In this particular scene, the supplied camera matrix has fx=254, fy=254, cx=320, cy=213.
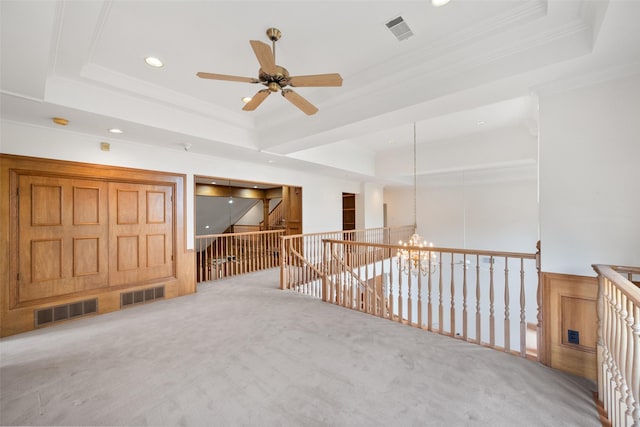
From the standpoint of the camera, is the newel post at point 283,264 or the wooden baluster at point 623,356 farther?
the newel post at point 283,264

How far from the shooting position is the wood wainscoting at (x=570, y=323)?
2.26m

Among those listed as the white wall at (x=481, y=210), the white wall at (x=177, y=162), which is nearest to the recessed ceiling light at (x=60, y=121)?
the white wall at (x=177, y=162)

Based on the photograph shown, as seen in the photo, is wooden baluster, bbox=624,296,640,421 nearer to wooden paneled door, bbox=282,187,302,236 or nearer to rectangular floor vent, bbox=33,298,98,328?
rectangular floor vent, bbox=33,298,98,328

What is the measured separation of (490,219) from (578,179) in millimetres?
6522

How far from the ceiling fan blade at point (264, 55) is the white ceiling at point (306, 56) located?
499 mm

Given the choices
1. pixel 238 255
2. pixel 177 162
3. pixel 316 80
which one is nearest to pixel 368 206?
pixel 238 255

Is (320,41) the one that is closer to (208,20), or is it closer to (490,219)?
(208,20)

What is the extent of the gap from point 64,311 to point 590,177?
6.31 m

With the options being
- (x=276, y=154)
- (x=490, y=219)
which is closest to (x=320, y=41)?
(x=276, y=154)

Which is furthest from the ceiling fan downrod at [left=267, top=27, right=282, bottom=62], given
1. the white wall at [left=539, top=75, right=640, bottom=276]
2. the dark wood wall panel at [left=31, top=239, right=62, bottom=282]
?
the dark wood wall panel at [left=31, top=239, right=62, bottom=282]

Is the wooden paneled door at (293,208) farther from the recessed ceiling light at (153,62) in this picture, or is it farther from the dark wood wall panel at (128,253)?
Answer: the recessed ceiling light at (153,62)

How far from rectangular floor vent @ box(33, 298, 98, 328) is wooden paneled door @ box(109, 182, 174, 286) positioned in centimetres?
38

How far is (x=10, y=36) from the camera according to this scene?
1.73 m

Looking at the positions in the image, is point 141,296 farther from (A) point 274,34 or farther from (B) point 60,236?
(A) point 274,34
